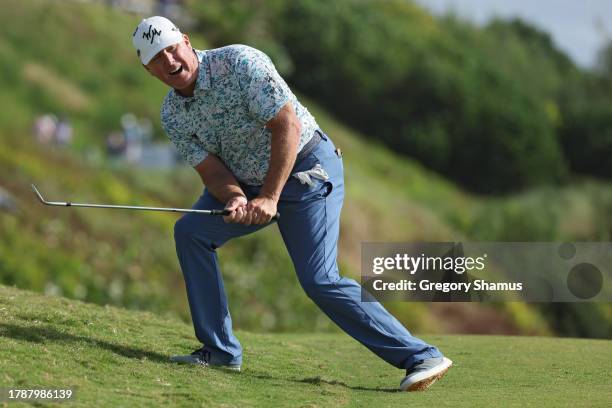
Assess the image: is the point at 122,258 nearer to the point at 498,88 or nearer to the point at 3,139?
the point at 3,139

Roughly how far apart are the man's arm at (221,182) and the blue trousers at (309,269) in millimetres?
160

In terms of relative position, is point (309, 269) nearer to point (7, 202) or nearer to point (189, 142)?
point (189, 142)

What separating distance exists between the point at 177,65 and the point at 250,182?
3.17 ft

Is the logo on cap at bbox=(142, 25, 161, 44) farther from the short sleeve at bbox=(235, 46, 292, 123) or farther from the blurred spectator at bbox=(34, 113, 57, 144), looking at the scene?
the blurred spectator at bbox=(34, 113, 57, 144)

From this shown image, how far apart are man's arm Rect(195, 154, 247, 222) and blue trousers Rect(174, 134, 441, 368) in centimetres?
16

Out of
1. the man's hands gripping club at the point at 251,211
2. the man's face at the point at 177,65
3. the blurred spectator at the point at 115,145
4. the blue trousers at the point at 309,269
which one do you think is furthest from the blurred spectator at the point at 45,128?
the man's hands gripping club at the point at 251,211

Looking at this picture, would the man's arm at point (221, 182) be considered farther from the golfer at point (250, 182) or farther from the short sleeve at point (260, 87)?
the short sleeve at point (260, 87)

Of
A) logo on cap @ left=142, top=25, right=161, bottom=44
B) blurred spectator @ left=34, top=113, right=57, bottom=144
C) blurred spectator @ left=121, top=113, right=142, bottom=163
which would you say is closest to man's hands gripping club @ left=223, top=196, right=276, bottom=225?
logo on cap @ left=142, top=25, right=161, bottom=44

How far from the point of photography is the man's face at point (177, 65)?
25.3ft

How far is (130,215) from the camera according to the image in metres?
26.0

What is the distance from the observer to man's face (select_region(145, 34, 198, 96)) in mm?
7719

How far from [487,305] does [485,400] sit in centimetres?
2076

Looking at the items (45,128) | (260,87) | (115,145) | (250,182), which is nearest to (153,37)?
(260,87)

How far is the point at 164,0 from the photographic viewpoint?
183ft
